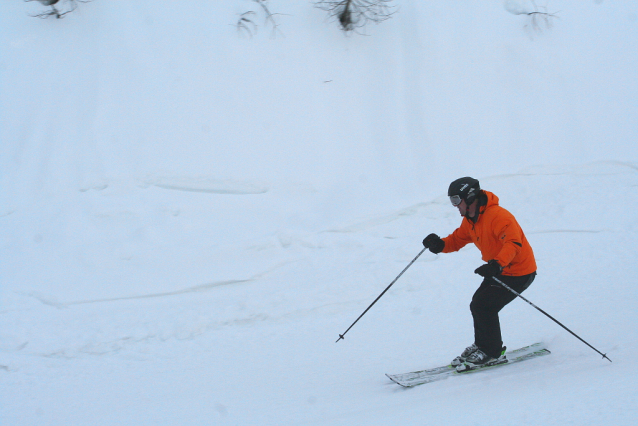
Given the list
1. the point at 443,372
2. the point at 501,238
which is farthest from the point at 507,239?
the point at 443,372

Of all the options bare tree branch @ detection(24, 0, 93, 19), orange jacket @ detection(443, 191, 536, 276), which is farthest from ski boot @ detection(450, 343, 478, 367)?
bare tree branch @ detection(24, 0, 93, 19)

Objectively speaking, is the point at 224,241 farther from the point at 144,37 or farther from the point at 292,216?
the point at 144,37

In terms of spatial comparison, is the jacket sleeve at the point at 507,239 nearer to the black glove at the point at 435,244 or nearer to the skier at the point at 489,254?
the skier at the point at 489,254

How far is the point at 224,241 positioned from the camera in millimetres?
6645

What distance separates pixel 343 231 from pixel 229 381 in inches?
121

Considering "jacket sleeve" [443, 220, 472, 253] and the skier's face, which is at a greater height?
the skier's face

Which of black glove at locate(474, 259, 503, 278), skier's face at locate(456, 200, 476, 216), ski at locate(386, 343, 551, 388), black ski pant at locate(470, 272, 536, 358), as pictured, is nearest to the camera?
black glove at locate(474, 259, 503, 278)

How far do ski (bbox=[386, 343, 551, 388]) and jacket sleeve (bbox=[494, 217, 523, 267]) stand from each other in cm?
118

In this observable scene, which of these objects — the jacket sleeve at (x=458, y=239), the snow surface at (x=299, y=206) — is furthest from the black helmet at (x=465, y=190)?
the snow surface at (x=299, y=206)

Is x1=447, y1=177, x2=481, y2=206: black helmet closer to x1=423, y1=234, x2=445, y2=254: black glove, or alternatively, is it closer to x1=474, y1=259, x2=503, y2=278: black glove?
x1=474, y1=259, x2=503, y2=278: black glove

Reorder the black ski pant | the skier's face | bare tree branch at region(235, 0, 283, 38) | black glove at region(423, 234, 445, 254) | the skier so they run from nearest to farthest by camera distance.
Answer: the skier, the skier's face, the black ski pant, black glove at region(423, 234, 445, 254), bare tree branch at region(235, 0, 283, 38)

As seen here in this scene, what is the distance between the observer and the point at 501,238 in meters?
3.61

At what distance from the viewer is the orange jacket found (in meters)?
3.55

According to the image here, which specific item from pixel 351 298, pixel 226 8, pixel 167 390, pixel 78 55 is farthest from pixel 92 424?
pixel 226 8
